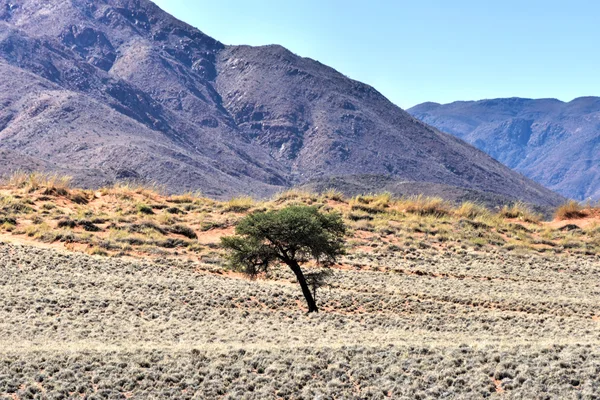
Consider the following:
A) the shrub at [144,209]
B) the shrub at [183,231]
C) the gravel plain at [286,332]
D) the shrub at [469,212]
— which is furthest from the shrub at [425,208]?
the shrub at [144,209]

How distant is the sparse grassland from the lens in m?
9.94

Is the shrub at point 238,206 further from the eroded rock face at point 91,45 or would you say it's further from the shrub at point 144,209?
the eroded rock face at point 91,45

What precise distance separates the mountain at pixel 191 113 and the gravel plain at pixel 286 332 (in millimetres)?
64011

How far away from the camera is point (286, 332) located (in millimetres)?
13805

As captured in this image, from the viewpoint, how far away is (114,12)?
577 feet

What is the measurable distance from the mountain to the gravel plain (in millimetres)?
64011

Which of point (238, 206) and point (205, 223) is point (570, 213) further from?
point (205, 223)

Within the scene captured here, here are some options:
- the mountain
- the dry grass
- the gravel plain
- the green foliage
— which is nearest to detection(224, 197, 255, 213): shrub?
the dry grass

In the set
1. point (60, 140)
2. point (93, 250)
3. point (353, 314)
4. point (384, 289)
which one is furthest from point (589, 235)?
point (60, 140)

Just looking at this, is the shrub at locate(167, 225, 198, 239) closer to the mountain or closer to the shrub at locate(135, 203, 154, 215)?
the shrub at locate(135, 203, 154, 215)

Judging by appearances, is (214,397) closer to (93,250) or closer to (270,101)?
(93,250)

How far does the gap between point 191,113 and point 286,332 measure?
136 meters

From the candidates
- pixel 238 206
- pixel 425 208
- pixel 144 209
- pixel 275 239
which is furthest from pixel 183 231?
pixel 425 208

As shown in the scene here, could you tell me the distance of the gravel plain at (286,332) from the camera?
32.1ft
